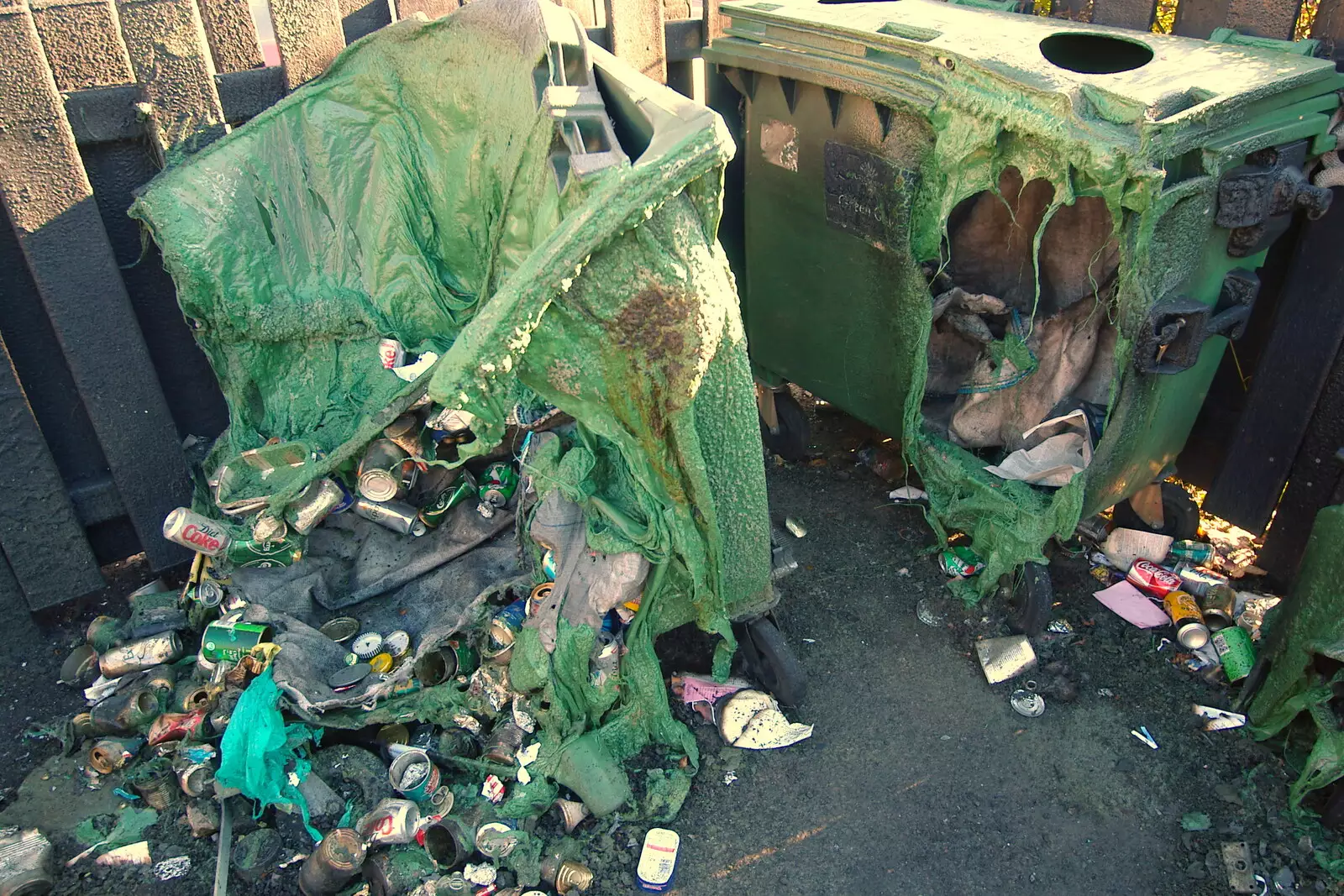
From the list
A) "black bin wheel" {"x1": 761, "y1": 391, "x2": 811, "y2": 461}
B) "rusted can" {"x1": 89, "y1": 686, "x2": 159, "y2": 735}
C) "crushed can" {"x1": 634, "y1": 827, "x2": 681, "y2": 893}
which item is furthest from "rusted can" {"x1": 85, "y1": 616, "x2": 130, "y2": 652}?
"black bin wheel" {"x1": 761, "y1": 391, "x2": 811, "y2": 461}

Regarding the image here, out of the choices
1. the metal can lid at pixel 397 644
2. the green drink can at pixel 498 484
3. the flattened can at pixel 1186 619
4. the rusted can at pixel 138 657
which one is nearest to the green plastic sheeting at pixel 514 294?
the metal can lid at pixel 397 644

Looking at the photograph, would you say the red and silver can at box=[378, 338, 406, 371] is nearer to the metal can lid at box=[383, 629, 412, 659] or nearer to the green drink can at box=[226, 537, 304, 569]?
the green drink can at box=[226, 537, 304, 569]

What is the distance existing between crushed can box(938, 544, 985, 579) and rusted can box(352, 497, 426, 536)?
2.19m

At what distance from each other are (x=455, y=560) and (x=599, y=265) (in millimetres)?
1884

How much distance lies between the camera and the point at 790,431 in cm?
470

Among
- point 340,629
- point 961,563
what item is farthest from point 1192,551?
point 340,629

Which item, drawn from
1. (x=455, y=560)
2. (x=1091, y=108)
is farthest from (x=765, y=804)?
(x=1091, y=108)

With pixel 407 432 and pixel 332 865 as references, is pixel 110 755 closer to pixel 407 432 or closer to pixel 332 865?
pixel 332 865

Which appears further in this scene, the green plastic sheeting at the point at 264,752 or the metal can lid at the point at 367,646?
the metal can lid at the point at 367,646

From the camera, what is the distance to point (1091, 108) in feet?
9.53

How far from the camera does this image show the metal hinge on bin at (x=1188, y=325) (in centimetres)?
306

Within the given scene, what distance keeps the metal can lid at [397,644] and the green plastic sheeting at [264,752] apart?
40cm

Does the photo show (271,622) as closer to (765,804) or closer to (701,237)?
(765,804)

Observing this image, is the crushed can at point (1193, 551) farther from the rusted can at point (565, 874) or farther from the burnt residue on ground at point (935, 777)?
the rusted can at point (565, 874)
